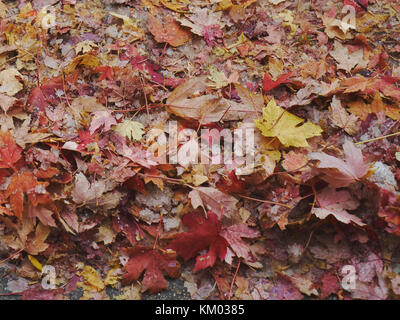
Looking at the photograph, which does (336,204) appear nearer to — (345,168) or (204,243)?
(345,168)

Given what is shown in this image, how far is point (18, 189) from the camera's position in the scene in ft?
4.81

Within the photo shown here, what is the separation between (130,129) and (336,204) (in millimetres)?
1018

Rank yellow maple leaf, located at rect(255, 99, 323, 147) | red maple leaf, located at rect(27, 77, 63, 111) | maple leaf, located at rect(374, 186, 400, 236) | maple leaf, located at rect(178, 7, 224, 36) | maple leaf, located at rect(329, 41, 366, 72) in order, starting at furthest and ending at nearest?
1. maple leaf, located at rect(178, 7, 224, 36)
2. maple leaf, located at rect(329, 41, 366, 72)
3. red maple leaf, located at rect(27, 77, 63, 111)
4. yellow maple leaf, located at rect(255, 99, 323, 147)
5. maple leaf, located at rect(374, 186, 400, 236)

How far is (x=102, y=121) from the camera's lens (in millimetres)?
1706

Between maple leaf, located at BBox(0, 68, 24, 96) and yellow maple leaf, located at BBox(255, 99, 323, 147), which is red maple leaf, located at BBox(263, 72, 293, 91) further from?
maple leaf, located at BBox(0, 68, 24, 96)

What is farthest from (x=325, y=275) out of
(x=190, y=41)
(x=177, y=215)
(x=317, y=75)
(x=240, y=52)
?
(x=190, y=41)

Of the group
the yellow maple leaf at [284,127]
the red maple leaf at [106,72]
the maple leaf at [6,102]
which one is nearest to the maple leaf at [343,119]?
the yellow maple leaf at [284,127]

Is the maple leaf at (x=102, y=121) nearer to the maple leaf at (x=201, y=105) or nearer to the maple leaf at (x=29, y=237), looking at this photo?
the maple leaf at (x=201, y=105)

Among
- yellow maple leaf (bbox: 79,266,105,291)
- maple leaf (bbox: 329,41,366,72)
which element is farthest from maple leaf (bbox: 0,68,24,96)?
maple leaf (bbox: 329,41,366,72)

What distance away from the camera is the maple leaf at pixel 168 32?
6.60 ft

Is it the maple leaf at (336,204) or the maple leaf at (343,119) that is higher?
the maple leaf at (343,119)

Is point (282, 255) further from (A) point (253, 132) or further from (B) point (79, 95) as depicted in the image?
(B) point (79, 95)

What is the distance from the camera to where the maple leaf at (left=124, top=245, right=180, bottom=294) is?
1487 millimetres

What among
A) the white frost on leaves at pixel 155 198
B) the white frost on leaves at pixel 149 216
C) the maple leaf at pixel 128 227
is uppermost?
the white frost on leaves at pixel 155 198
